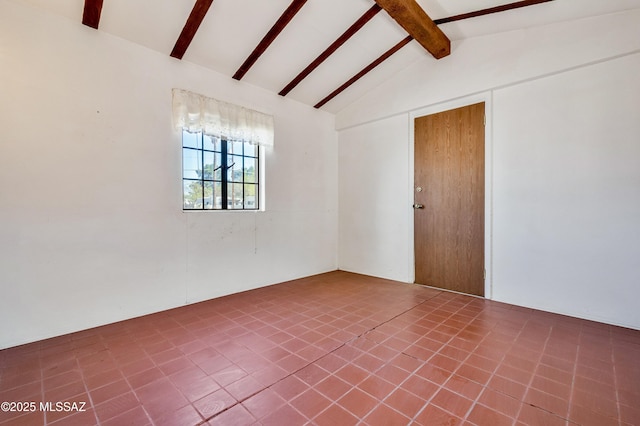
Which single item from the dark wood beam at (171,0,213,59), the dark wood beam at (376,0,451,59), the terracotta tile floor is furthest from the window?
the dark wood beam at (376,0,451,59)

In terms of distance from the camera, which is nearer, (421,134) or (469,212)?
(469,212)

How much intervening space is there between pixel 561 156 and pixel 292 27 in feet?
10.2

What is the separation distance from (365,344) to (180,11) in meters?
3.37

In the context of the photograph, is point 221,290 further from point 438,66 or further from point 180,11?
point 438,66

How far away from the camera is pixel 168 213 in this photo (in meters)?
3.15

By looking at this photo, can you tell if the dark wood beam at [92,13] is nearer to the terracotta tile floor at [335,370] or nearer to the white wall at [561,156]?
the terracotta tile floor at [335,370]

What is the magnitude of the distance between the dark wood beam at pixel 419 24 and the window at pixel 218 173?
2.30m

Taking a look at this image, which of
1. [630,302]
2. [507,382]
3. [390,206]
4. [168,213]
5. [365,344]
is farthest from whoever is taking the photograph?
[390,206]

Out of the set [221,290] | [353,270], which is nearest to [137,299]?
[221,290]

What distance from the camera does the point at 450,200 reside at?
3.75 m

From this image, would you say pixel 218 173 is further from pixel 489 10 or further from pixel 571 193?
pixel 571 193

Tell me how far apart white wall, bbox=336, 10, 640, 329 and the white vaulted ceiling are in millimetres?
229

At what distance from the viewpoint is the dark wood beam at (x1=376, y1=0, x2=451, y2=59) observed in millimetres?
2691
